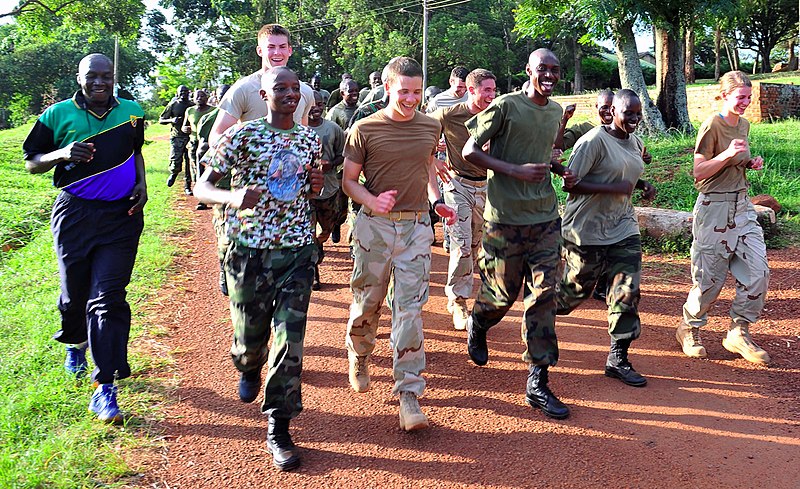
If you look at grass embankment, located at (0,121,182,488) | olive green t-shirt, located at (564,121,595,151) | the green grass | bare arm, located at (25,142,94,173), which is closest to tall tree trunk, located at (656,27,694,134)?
olive green t-shirt, located at (564,121,595,151)

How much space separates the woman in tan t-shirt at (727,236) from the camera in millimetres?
5094

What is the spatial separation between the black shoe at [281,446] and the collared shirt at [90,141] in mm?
1763

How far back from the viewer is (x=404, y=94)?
4070mm

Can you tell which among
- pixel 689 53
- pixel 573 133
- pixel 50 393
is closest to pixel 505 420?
pixel 50 393

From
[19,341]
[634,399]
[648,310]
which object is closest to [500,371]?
[634,399]

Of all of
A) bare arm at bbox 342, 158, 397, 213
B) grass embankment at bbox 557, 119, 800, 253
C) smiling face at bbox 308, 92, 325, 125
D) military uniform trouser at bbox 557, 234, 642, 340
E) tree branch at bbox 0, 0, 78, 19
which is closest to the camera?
bare arm at bbox 342, 158, 397, 213

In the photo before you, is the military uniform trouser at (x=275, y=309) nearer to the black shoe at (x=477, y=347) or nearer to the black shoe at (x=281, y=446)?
the black shoe at (x=281, y=446)

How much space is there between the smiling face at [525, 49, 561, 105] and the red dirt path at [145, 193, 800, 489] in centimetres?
200

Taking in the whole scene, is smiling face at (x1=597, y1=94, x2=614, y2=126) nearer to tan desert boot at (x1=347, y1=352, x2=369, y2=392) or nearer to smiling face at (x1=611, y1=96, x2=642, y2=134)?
smiling face at (x1=611, y1=96, x2=642, y2=134)

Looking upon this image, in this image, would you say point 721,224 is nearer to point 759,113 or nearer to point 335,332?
point 335,332

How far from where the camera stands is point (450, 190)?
6.21m

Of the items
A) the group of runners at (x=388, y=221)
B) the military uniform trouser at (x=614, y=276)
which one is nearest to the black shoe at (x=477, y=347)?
the group of runners at (x=388, y=221)

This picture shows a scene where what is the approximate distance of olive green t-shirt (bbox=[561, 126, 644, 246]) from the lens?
4.84 m

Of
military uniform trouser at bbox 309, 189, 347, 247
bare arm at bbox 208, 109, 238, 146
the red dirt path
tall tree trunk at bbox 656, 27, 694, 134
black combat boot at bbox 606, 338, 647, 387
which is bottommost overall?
the red dirt path
